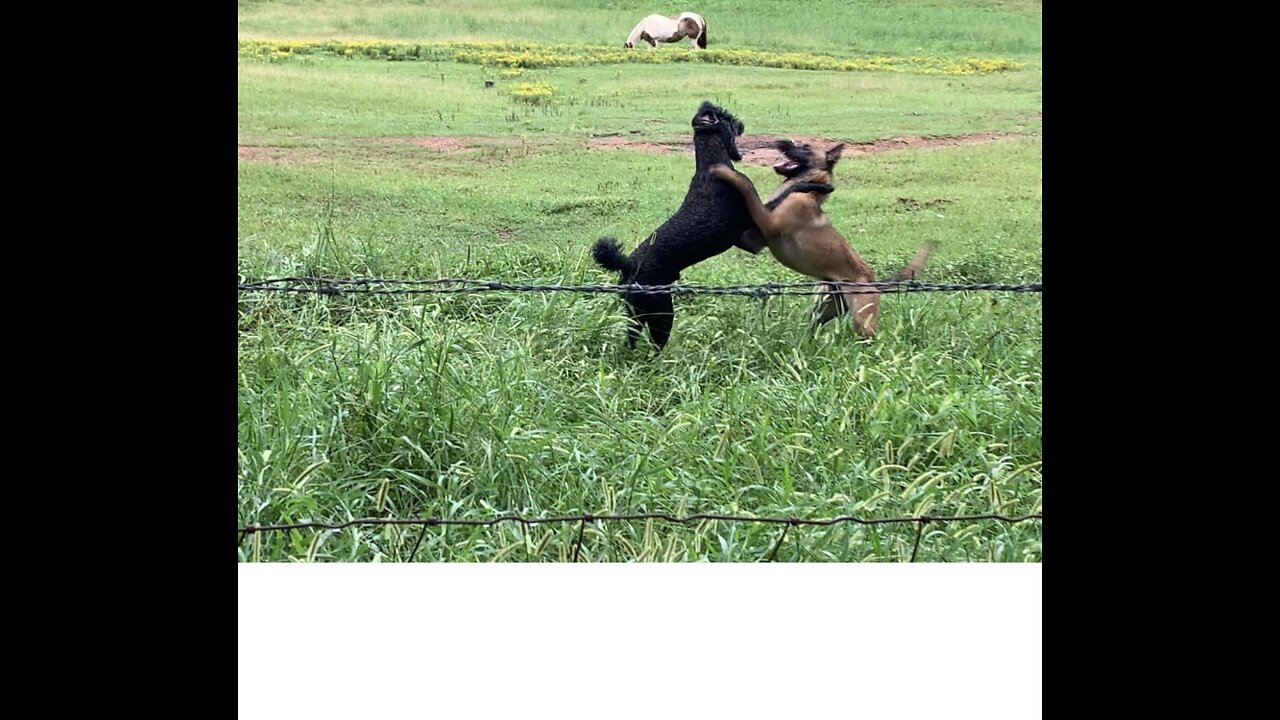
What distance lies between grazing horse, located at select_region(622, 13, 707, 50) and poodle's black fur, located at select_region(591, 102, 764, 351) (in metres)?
3.72

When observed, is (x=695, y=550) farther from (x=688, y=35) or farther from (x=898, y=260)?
(x=688, y=35)

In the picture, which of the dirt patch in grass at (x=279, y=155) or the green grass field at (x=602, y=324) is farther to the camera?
the dirt patch in grass at (x=279, y=155)

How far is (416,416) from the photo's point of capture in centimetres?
359

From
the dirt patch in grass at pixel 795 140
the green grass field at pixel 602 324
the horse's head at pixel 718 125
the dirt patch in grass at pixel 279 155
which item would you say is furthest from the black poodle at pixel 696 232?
the dirt patch in grass at pixel 279 155

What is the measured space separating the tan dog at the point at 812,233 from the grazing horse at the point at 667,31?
367cm

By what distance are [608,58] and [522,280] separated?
374 cm

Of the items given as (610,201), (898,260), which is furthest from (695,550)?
(610,201)

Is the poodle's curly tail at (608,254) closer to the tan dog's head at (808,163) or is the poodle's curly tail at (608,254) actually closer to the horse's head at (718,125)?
the horse's head at (718,125)

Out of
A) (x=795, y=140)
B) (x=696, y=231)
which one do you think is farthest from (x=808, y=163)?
(x=795, y=140)

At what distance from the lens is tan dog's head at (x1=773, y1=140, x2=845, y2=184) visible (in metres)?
4.62

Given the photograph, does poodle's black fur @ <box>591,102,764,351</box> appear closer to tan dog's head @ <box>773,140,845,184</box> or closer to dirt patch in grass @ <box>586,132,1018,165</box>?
tan dog's head @ <box>773,140,845,184</box>

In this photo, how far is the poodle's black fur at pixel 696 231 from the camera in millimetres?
4523

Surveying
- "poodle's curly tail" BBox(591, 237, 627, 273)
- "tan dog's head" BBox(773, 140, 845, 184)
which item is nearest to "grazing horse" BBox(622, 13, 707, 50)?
"tan dog's head" BBox(773, 140, 845, 184)

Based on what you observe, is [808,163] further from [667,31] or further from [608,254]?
[667,31]
